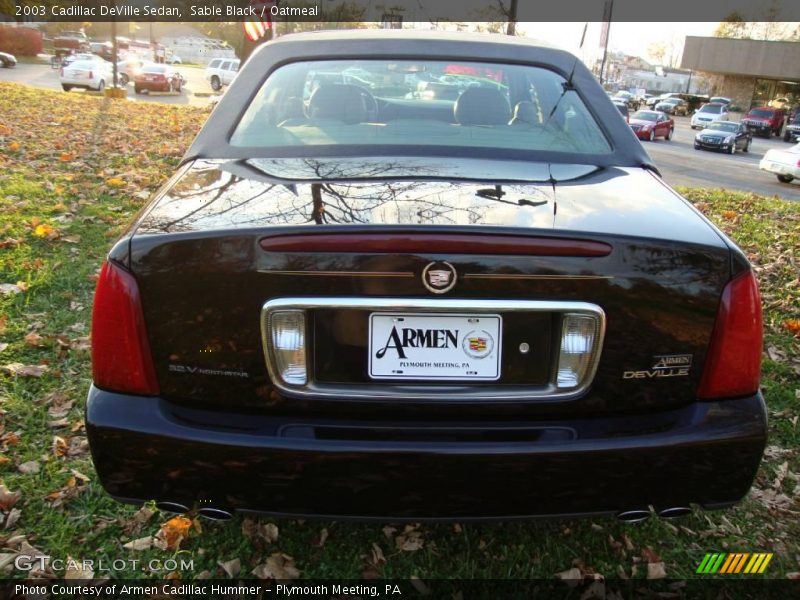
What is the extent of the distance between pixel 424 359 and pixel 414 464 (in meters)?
0.28

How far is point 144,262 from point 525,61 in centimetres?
208

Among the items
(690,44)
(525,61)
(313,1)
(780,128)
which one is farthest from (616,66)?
(525,61)

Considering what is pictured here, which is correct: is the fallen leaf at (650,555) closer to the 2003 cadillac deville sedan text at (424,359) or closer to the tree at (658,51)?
the 2003 cadillac deville sedan text at (424,359)

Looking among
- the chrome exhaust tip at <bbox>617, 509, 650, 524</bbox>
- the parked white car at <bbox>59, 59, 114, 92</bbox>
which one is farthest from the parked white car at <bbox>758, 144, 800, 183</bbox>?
the parked white car at <bbox>59, 59, 114, 92</bbox>

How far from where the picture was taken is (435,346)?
1.81m

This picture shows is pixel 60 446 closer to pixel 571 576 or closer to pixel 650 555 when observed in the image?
pixel 571 576

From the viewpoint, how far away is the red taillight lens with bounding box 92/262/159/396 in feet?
6.04

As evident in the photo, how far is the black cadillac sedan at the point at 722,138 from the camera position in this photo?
28578 millimetres

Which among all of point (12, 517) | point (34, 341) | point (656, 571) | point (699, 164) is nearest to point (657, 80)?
point (699, 164)

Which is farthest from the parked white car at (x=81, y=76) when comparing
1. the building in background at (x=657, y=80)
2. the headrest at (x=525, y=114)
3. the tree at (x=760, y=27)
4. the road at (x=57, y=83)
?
the building in background at (x=657, y=80)

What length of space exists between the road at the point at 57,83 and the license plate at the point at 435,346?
2530 centimetres

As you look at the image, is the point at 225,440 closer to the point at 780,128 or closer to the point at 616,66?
the point at 780,128

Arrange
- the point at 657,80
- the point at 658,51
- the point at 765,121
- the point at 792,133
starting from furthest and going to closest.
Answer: the point at 658,51
the point at 657,80
the point at 765,121
the point at 792,133

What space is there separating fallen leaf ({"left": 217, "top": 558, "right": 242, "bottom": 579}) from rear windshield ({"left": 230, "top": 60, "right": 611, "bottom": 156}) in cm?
153
